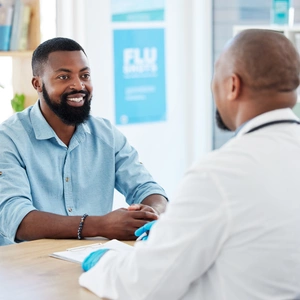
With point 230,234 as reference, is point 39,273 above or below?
below

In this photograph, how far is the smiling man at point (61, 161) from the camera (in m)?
2.39

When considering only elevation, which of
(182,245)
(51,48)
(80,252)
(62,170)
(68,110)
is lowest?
(80,252)

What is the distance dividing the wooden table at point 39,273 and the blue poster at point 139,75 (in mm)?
2469

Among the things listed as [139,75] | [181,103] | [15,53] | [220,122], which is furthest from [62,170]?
[181,103]

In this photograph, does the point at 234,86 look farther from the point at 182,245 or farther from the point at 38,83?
the point at 38,83

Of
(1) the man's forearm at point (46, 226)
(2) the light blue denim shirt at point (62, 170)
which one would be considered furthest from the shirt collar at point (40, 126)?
(1) the man's forearm at point (46, 226)

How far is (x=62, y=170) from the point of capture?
266cm

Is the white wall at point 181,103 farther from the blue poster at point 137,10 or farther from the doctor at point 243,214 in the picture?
the doctor at point 243,214

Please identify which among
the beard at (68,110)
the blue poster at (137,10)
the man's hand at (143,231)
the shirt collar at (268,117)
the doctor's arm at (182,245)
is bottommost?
the man's hand at (143,231)

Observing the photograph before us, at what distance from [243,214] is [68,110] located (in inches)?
59.6

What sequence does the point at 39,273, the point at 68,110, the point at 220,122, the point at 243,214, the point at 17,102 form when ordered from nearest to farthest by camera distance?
1. the point at 243,214
2. the point at 220,122
3. the point at 39,273
4. the point at 68,110
5. the point at 17,102

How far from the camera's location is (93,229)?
225 centimetres

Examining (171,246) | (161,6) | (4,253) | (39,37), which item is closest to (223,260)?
(171,246)

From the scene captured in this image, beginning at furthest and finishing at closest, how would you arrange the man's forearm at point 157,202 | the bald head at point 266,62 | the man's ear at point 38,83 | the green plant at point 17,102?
the green plant at point 17,102 → the man's ear at point 38,83 → the man's forearm at point 157,202 → the bald head at point 266,62
